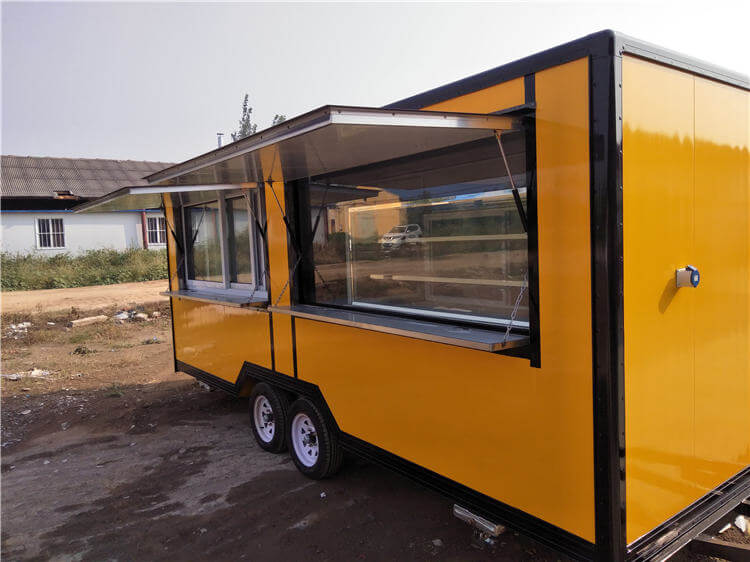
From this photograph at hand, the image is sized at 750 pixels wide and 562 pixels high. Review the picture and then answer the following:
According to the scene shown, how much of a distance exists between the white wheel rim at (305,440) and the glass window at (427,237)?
1.01 m

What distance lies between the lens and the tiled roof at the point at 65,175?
22047mm

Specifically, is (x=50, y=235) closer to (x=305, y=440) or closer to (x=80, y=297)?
(x=80, y=297)

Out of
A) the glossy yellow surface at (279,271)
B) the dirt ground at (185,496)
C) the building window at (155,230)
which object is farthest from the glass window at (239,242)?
the building window at (155,230)

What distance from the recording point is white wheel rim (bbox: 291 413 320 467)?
4402 mm

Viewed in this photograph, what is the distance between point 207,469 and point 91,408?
2840 millimetres

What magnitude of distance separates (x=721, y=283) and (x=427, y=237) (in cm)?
159

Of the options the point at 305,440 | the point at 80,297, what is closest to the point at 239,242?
the point at 305,440

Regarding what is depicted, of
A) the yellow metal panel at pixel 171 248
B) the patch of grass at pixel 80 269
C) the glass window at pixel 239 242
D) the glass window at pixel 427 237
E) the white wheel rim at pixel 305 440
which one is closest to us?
the glass window at pixel 427 237

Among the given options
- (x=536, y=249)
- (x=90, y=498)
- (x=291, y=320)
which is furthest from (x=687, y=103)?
(x=90, y=498)

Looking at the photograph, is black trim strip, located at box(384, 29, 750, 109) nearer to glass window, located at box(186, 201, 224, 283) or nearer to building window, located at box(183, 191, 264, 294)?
building window, located at box(183, 191, 264, 294)

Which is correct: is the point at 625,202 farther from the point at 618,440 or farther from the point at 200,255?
the point at 200,255

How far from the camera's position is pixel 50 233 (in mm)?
21062

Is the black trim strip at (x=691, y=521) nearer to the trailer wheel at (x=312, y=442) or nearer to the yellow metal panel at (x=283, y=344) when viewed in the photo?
the trailer wheel at (x=312, y=442)

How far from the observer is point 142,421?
6219mm
